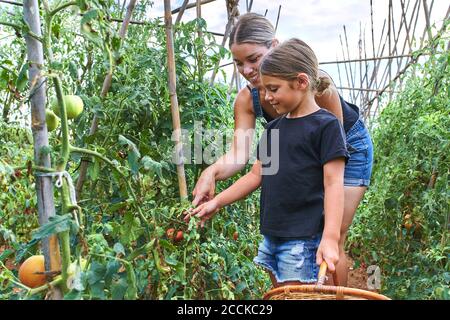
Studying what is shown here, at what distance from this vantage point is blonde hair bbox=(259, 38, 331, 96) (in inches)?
54.1

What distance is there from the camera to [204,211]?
1.46 m

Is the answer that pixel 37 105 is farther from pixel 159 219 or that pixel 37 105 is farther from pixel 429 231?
pixel 429 231

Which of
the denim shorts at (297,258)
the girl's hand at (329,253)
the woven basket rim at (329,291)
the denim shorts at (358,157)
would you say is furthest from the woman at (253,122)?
the woven basket rim at (329,291)

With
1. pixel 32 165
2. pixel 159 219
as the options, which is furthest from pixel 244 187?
pixel 32 165

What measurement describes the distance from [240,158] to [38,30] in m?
0.86

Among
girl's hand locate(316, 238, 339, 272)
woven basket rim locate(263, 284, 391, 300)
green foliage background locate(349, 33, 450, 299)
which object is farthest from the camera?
green foliage background locate(349, 33, 450, 299)

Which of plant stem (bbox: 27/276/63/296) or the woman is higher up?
the woman

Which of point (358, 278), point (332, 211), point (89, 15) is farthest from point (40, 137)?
point (358, 278)

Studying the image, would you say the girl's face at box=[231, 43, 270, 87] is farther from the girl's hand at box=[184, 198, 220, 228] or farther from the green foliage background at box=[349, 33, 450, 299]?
the green foliage background at box=[349, 33, 450, 299]

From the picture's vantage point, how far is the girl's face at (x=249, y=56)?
61.1 inches

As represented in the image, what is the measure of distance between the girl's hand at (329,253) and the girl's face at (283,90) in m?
0.35

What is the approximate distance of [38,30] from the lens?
913 mm

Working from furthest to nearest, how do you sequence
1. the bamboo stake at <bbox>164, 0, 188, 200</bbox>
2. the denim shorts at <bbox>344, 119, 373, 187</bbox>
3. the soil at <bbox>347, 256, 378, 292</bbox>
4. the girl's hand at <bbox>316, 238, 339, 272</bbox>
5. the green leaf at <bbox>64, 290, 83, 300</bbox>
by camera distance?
the soil at <bbox>347, 256, 378, 292</bbox>, the denim shorts at <bbox>344, 119, 373, 187</bbox>, the bamboo stake at <bbox>164, 0, 188, 200</bbox>, the girl's hand at <bbox>316, 238, 339, 272</bbox>, the green leaf at <bbox>64, 290, 83, 300</bbox>

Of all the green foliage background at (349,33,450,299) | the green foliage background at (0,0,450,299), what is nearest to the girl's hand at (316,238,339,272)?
the green foliage background at (0,0,450,299)
